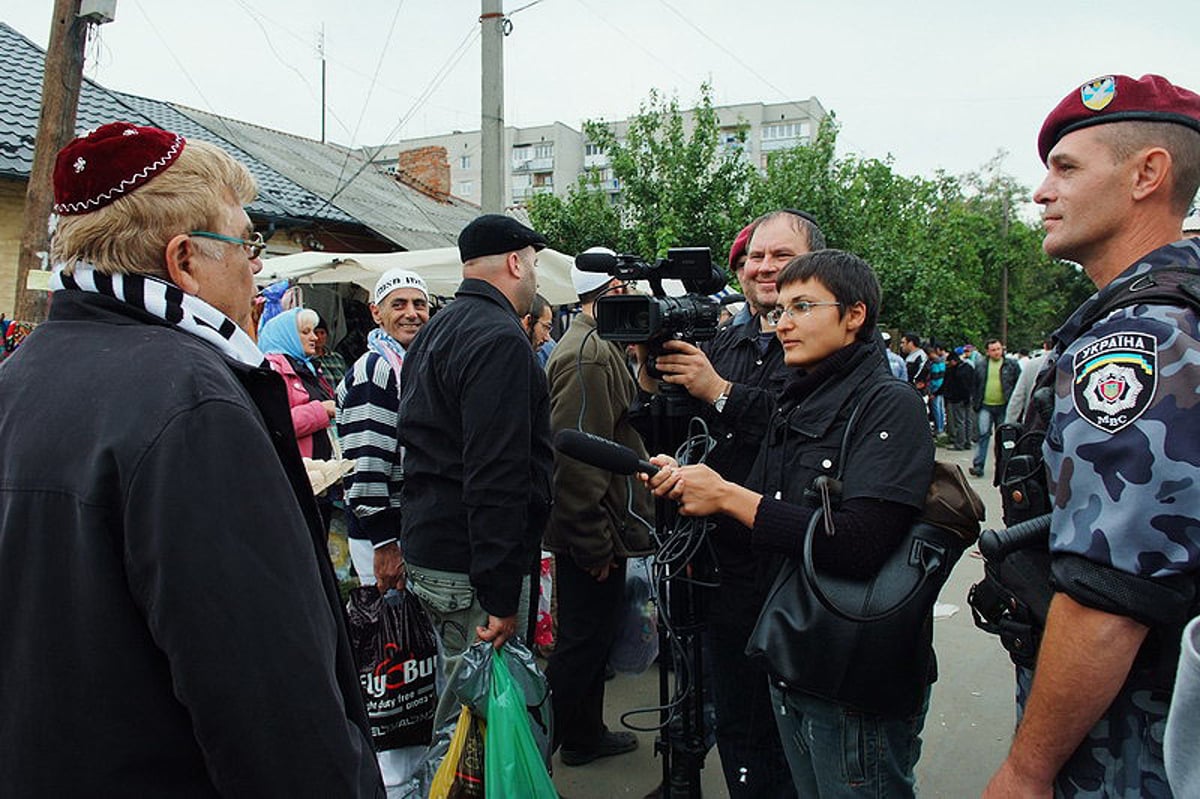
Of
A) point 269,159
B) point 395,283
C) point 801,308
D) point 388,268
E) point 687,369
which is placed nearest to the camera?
point 801,308

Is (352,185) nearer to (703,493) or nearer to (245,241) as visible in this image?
(703,493)

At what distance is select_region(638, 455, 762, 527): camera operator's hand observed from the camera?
1.99 m

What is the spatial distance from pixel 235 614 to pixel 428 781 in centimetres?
173

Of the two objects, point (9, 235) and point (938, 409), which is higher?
point (9, 235)

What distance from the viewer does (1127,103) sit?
58.3 inches

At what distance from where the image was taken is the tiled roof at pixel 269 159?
852 cm

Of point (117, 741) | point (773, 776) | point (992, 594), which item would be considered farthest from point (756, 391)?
point (117, 741)

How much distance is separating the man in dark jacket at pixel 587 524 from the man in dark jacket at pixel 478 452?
0.37 metres

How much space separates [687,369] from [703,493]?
430 millimetres

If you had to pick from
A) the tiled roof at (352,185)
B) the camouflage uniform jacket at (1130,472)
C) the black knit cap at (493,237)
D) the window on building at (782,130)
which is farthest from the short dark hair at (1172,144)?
the window on building at (782,130)

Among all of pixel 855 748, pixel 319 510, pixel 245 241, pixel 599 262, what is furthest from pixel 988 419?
pixel 245 241

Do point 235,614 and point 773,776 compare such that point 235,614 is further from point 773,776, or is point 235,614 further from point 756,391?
point 773,776

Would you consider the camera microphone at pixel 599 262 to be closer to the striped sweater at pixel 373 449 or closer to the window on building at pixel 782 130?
the striped sweater at pixel 373 449

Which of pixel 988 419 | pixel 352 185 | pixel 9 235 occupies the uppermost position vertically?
pixel 352 185
